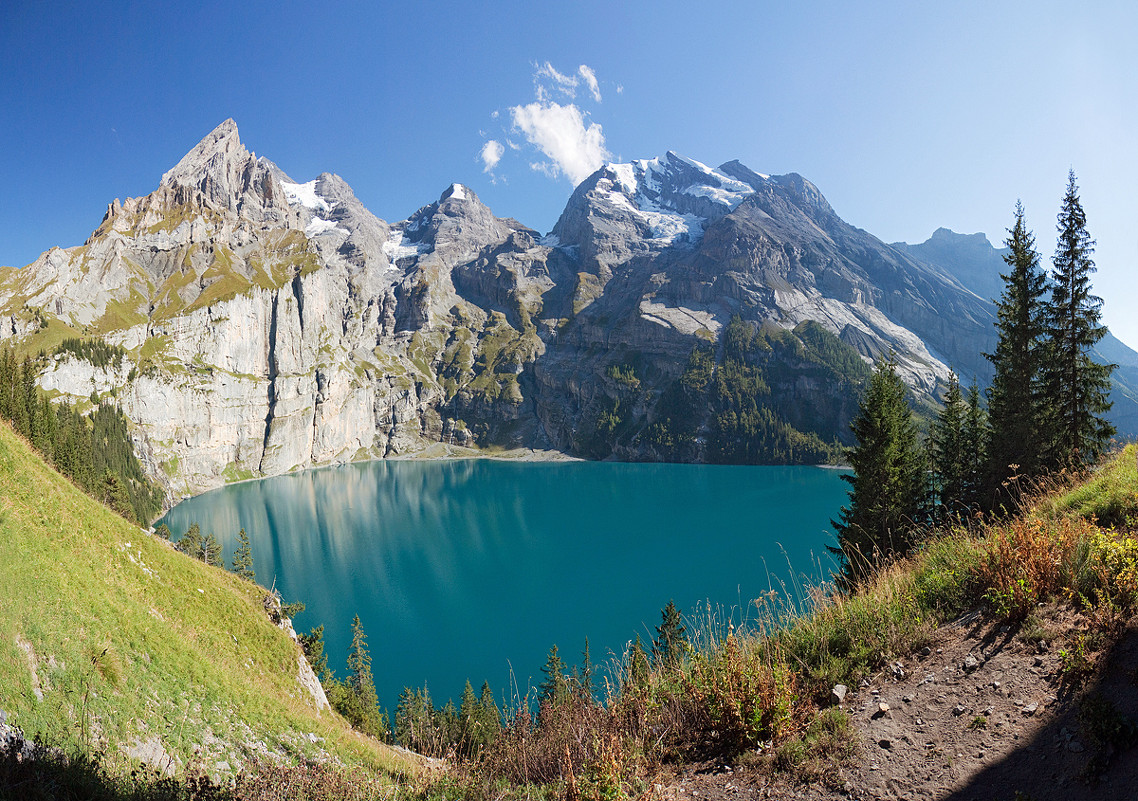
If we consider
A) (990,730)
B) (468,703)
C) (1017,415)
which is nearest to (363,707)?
(468,703)

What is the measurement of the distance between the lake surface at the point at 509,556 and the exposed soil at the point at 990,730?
225 inches

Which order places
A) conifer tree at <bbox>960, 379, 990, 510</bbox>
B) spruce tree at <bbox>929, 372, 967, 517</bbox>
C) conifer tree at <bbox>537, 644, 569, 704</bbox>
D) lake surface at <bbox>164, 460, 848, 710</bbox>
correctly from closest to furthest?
conifer tree at <bbox>537, 644, 569, 704</bbox>
conifer tree at <bbox>960, 379, 990, 510</bbox>
spruce tree at <bbox>929, 372, 967, 517</bbox>
lake surface at <bbox>164, 460, 848, 710</bbox>

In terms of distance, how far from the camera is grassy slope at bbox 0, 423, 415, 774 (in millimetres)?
7633

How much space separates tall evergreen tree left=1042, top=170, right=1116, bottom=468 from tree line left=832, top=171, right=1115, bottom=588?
0.11ft

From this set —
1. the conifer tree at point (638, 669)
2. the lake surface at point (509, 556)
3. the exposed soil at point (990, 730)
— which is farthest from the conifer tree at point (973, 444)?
the conifer tree at point (638, 669)

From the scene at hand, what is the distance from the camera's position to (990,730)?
3.97 m

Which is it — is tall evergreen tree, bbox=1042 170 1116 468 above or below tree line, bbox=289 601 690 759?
above

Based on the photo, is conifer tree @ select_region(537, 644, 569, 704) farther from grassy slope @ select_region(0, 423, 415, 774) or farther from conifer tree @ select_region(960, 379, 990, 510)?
conifer tree @ select_region(960, 379, 990, 510)

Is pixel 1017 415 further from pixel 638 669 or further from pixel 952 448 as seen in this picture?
pixel 638 669

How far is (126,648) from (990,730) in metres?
13.6

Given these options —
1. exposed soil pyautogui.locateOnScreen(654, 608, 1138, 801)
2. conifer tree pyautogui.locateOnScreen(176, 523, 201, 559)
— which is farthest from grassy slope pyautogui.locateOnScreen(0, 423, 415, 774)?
conifer tree pyautogui.locateOnScreen(176, 523, 201, 559)

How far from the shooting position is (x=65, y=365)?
364 ft

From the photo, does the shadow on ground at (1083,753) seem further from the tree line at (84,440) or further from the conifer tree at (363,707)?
the conifer tree at (363,707)

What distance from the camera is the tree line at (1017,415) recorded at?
61.6 ft
